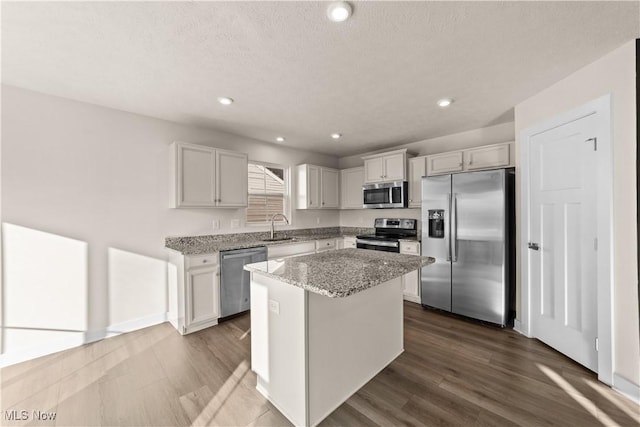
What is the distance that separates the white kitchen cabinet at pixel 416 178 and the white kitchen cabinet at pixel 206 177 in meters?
2.59

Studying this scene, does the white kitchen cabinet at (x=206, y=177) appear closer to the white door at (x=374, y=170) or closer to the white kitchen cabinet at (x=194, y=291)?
the white kitchen cabinet at (x=194, y=291)

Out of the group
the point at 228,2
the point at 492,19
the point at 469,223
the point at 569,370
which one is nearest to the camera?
the point at 228,2

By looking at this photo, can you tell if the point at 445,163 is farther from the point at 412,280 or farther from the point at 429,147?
the point at 412,280

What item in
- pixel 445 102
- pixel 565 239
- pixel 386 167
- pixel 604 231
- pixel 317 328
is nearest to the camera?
pixel 317 328

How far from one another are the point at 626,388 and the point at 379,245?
2.64 meters

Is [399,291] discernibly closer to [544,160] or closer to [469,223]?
[469,223]

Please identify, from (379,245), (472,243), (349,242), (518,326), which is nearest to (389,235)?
(379,245)

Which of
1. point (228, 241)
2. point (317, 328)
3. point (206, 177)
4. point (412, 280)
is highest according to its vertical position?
point (206, 177)

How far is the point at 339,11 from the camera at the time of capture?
1.48 metres

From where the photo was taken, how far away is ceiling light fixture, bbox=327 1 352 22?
4.75ft

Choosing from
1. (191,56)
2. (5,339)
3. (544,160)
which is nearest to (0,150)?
(5,339)

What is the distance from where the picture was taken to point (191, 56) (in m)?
1.95

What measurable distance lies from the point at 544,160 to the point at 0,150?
506 cm

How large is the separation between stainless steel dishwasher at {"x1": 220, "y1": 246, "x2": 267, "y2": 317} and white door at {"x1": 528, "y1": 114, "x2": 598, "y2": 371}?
318 cm
